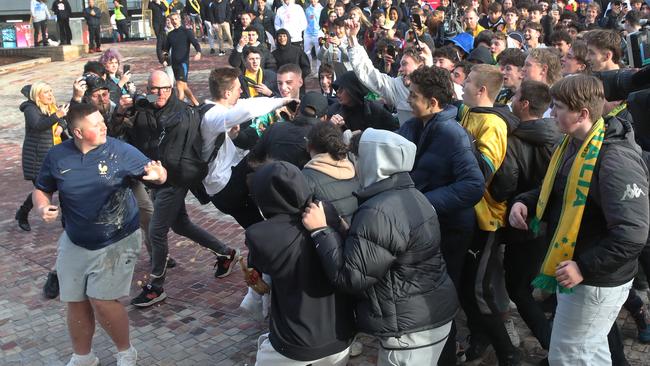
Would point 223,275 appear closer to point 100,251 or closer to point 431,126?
point 100,251

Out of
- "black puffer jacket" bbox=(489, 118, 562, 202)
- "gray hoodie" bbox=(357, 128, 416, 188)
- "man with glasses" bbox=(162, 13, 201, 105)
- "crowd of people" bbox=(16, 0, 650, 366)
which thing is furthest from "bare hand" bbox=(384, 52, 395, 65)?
"man with glasses" bbox=(162, 13, 201, 105)

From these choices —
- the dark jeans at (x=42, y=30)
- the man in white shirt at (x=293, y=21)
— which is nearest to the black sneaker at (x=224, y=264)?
the man in white shirt at (x=293, y=21)

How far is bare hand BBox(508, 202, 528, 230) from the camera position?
12.3 feet

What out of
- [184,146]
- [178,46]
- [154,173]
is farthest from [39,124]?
[178,46]

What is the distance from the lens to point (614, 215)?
303 cm

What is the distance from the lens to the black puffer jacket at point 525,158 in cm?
431

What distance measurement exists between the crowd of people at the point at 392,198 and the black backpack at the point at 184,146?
2 cm

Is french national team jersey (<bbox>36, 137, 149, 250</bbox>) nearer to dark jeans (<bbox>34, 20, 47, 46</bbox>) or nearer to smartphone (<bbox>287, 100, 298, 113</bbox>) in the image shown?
smartphone (<bbox>287, 100, 298, 113</bbox>)

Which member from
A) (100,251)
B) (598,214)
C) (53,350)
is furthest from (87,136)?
(598,214)

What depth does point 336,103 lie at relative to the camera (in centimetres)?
598

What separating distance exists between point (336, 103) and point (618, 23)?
7.50 m

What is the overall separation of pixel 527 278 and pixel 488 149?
0.94 metres

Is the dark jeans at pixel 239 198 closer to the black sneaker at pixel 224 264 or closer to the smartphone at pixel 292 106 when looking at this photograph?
the smartphone at pixel 292 106

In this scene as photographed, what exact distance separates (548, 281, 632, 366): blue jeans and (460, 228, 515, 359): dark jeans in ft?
3.10
